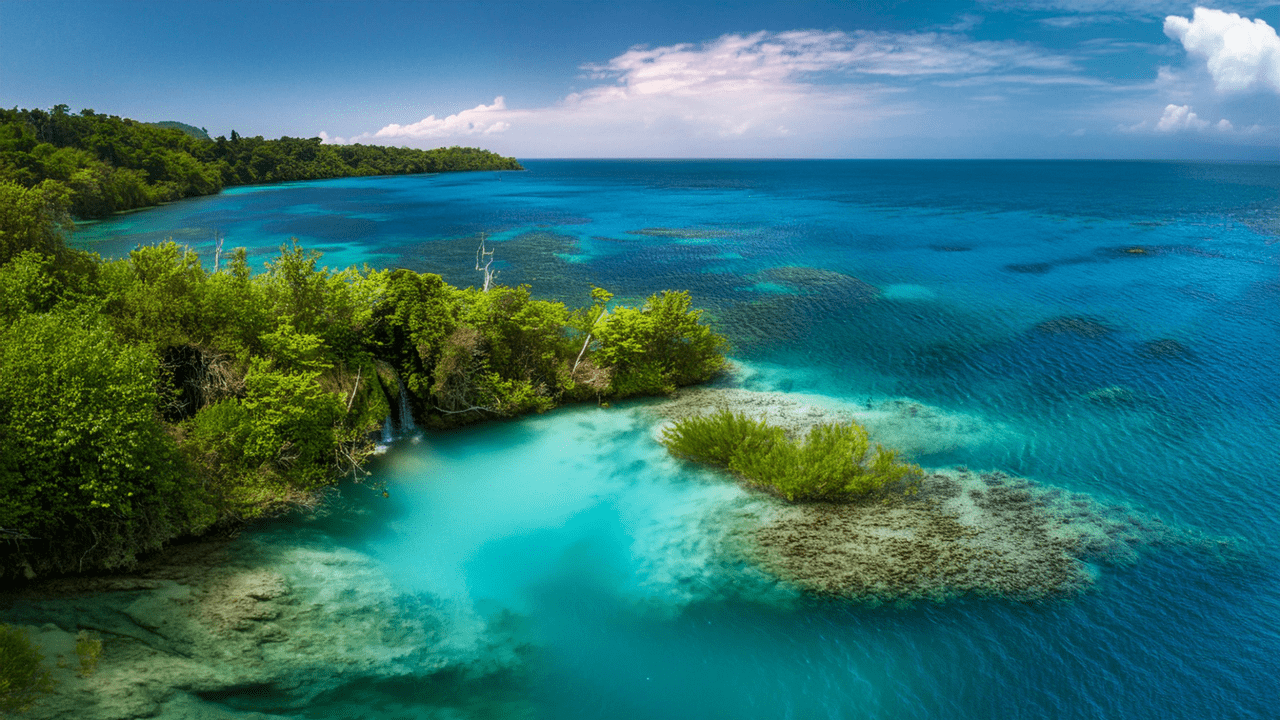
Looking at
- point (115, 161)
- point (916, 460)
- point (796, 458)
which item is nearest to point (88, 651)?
point (796, 458)

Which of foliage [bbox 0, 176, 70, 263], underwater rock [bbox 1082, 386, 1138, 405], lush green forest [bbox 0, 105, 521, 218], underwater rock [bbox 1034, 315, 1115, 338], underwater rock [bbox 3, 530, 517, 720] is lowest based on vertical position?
underwater rock [bbox 3, 530, 517, 720]

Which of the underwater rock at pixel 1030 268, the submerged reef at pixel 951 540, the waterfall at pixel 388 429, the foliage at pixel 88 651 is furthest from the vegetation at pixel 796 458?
the underwater rock at pixel 1030 268

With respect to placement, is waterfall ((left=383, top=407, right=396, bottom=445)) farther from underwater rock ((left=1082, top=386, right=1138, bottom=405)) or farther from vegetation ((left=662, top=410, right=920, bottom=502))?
underwater rock ((left=1082, top=386, right=1138, bottom=405))

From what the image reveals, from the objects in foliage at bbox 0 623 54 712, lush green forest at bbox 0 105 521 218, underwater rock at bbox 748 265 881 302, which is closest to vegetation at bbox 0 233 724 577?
foliage at bbox 0 623 54 712

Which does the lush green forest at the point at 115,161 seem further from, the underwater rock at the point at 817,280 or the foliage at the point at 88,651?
the underwater rock at the point at 817,280

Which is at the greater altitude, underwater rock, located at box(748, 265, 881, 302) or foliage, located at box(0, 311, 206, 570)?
underwater rock, located at box(748, 265, 881, 302)

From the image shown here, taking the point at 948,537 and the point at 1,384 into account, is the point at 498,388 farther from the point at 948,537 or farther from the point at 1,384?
the point at 948,537

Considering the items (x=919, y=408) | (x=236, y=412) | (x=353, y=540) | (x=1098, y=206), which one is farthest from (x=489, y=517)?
(x=1098, y=206)
